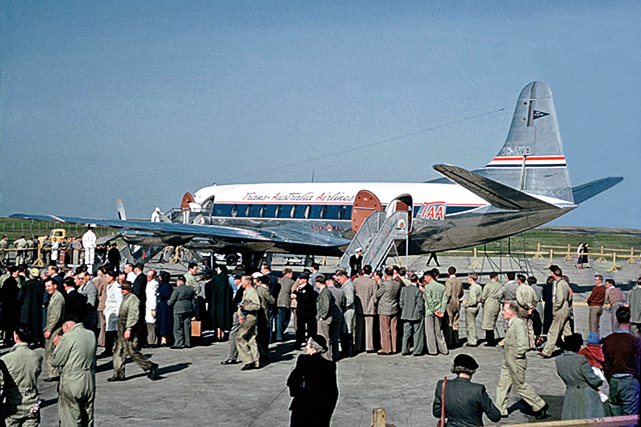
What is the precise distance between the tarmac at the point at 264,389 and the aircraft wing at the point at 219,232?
9934 millimetres

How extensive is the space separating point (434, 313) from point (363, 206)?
10920 mm

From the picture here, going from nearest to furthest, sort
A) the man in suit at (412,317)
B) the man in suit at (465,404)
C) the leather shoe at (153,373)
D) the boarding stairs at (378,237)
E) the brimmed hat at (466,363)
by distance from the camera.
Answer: the man in suit at (465,404), the brimmed hat at (466,363), the leather shoe at (153,373), the man in suit at (412,317), the boarding stairs at (378,237)

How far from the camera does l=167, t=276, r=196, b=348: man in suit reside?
14.1 meters

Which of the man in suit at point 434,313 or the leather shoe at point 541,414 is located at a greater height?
the man in suit at point 434,313

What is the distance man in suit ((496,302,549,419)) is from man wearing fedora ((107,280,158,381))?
19.7 feet

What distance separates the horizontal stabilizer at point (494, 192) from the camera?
57.3 feet

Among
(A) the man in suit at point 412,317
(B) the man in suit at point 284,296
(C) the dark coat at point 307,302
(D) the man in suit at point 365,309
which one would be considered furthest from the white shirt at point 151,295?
(A) the man in suit at point 412,317

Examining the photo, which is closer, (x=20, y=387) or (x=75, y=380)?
(x=20, y=387)

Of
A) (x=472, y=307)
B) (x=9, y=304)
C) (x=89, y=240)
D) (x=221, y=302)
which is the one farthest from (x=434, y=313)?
(x=89, y=240)

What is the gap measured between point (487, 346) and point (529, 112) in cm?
1022

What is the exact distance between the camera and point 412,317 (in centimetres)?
1370

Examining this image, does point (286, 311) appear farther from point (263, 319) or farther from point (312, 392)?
point (312, 392)

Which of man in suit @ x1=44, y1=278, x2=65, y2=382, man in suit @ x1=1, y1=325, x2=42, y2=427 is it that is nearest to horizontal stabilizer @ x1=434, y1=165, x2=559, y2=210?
man in suit @ x1=44, y1=278, x2=65, y2=382

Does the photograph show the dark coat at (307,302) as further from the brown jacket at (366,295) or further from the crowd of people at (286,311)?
the brown jacket at (366,295)
